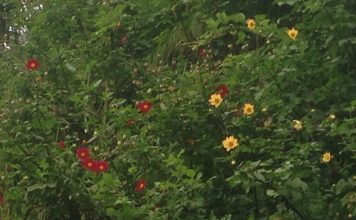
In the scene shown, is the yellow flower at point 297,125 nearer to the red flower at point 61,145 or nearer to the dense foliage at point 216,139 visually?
the dense foliage at point 216,139

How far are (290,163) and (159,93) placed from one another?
1.17 meters

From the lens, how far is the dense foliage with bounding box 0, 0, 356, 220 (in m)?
2.87

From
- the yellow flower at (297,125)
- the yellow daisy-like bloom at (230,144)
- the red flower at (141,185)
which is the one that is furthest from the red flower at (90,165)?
the yellow flower at (297,125)

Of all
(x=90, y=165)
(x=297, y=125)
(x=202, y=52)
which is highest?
(x=90, y=165)

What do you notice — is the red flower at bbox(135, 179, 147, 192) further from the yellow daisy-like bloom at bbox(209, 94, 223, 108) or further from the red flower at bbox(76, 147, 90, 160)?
the yellow daisy-like bloom at bbox(209, 94, 223, 108)

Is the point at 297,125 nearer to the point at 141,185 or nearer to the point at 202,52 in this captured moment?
the point at 141,185

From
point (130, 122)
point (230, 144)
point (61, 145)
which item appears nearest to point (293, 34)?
point (230, 144)

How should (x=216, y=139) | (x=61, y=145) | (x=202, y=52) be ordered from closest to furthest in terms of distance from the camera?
1. (x=216, y=139)
2. (x=61, y=145)
3. (x=202, y=52)

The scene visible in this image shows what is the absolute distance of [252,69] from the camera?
3408mm

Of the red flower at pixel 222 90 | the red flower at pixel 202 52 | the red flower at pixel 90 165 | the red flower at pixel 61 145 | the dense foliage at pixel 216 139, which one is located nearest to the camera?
the dense foliage at pixel 216 139

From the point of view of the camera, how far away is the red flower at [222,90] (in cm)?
329

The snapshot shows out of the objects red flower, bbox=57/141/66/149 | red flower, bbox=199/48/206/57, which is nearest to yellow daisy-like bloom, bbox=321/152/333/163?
red flower, bbox=57/141/66/149

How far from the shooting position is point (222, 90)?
10.8ft

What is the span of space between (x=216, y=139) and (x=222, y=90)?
0.70 feet
